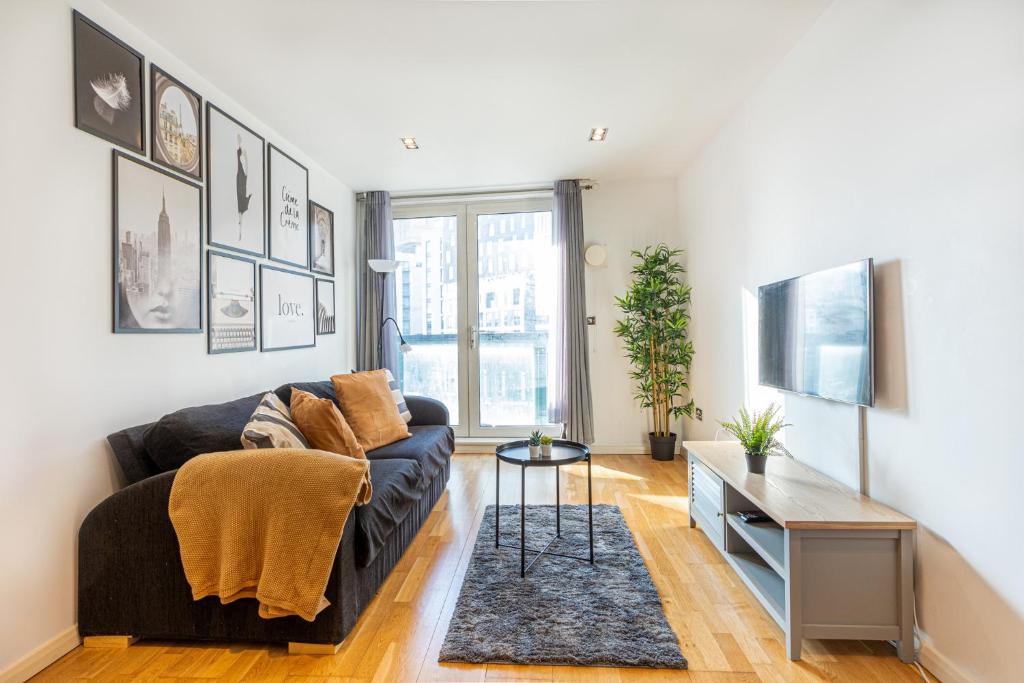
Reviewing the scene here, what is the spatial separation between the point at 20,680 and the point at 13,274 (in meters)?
1.37

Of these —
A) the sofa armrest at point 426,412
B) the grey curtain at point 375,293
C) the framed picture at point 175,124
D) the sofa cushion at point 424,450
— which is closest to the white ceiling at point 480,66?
the framed picture at point 175,124

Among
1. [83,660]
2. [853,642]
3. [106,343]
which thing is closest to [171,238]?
[106,343]

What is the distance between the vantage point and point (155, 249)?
2318 mm

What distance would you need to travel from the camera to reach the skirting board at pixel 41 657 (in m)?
1.62

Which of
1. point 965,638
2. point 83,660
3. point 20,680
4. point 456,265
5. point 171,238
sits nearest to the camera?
point 965,638

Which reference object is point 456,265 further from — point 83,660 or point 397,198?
point 83,660

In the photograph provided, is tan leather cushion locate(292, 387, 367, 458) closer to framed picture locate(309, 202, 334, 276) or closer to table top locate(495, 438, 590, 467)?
table top locate(495, 438, 590, 467)

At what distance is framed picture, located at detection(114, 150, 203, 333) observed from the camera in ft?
6.97

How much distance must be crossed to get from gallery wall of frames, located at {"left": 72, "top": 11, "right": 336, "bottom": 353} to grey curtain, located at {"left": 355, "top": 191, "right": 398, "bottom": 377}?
3.01 ft

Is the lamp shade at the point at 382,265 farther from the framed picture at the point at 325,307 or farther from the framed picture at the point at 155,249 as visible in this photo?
the framed picture at the point at 155,249

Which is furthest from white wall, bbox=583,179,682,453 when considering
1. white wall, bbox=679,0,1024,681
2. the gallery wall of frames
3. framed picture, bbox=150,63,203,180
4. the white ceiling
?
framed picture, bbox=150,63,203,180

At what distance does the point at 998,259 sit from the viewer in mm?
1400

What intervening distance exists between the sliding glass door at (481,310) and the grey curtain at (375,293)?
Result: 0.17 meters

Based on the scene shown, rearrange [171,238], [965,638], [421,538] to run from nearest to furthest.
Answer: [965,638], [171,238], [421,538]
